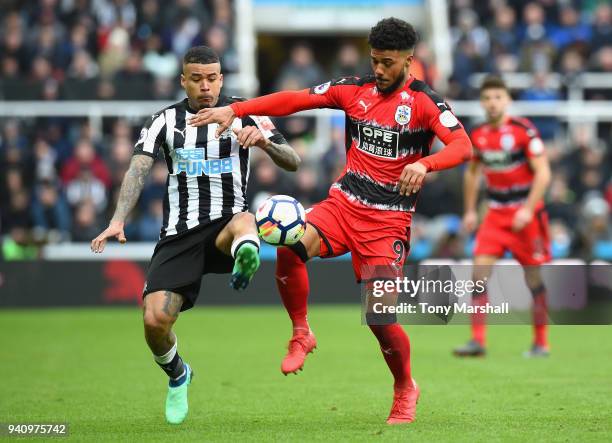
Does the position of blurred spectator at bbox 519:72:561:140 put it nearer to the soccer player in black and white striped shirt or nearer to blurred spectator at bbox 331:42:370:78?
blurred spectator at bbox 331:42:370:78

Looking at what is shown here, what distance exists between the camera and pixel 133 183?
7.45 m

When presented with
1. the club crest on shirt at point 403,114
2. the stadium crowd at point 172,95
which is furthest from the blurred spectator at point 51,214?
the club crest on shirt at point 403,114

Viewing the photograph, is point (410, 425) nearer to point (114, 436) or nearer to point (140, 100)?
point (114, 436)

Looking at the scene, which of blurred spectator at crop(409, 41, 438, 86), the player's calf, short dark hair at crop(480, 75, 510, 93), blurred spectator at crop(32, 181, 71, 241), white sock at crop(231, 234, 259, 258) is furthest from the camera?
blurred spectator at crop(409, 41, 438, 86)

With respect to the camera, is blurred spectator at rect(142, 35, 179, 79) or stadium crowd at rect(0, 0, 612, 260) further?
blurred spectator at rect(142, 35, 179, 79)

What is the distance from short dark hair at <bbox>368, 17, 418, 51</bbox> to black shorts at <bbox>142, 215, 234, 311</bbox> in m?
1.45

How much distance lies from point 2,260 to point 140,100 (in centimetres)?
362

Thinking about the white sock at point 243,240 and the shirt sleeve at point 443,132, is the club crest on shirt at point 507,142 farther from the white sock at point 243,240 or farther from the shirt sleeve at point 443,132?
the white sock at point 243,240

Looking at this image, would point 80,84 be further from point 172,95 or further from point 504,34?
point 504,34

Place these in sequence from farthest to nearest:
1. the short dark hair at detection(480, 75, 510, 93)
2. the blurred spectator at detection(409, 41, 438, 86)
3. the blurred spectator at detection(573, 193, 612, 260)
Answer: the blurred spectator at detection(409, 41, 438, 86) < the blurred spectator at detection(573, 193, 612, 260) < the short dark hair at detection(480, 75, 510, 93)

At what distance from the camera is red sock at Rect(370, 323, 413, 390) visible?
7.39 metres

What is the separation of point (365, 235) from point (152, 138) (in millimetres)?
1484

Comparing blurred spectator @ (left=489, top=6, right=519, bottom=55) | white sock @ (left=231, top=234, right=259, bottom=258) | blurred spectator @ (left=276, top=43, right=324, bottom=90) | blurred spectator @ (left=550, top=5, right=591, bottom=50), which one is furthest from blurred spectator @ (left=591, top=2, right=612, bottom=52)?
white sock @ (left=231, top=234, right=259, bottom=258)

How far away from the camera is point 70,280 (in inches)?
660
